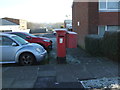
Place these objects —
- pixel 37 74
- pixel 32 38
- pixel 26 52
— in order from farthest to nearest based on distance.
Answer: pixel 32 38 < pixel 26 52 < pixel 37 74

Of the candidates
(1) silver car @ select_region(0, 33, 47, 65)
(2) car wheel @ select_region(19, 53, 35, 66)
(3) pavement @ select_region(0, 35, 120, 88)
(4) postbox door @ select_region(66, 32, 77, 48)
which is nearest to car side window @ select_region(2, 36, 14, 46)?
(1) silver car @ select_region(0, 33, 47, 65)

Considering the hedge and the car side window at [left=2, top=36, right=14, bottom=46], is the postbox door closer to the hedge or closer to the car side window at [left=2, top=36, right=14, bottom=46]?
the hedge

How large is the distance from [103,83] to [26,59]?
3848 mm

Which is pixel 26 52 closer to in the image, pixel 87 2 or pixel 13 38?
pixel 13 38

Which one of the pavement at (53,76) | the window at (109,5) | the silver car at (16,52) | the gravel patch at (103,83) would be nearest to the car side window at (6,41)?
the silver car at (16,52)

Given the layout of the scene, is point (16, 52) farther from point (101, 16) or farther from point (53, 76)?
point (101, 16)

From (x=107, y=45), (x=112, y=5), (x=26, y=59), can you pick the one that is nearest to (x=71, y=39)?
(x=107, y=45)

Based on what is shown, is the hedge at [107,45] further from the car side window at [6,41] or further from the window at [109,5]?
the car side window at [6,41]

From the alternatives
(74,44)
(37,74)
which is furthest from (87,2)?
(37,74)

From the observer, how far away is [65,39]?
8234mm

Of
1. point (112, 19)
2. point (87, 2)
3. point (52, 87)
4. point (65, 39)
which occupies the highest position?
point (87, 2)

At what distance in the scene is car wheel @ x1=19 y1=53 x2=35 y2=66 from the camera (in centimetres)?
791

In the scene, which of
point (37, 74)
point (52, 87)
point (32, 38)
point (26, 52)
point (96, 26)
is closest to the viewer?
point (52, 87)

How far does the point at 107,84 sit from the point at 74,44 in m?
3.35
